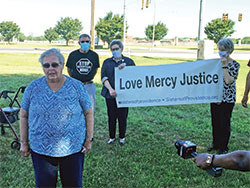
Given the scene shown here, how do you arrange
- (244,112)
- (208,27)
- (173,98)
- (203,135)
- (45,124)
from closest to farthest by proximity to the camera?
(45,124) → (173,98) → (203,135) → (244,112) → (208,27)

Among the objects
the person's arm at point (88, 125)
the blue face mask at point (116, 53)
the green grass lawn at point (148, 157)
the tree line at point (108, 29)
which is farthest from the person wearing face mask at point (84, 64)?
the tree line at point (108, 29)

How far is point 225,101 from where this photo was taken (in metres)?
4.55

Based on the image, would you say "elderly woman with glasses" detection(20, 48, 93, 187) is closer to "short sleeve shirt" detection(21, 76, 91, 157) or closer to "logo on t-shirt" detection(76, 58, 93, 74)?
"short sleeve shirt" detection(21, 76, 91, 157)

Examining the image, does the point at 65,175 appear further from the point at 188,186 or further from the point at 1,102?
the point at 1,102

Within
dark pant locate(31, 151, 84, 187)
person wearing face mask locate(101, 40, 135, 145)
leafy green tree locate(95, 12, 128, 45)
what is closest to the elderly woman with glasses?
dark pant locate(31, 151, 84, 187)

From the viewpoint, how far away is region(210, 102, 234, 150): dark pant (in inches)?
181

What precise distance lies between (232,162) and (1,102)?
7590 mm

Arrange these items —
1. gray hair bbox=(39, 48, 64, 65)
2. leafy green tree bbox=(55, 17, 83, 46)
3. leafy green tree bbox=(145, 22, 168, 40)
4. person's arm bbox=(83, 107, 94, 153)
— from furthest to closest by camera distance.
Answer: leafy green tree bbox=(145, 22, 168, 40) < leafy green tree bbox=(55, 17, 83, 46) < person's arm bbox=(83, 107, 94, 153) < gray hair bbox=(39, 48, 64, 65)

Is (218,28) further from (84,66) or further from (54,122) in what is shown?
(54,122)

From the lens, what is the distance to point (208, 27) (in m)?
51.6

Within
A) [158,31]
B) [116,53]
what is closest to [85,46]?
[116,53]

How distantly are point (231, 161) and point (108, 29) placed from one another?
173 feet

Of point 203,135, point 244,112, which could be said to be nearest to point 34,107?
point 203,135

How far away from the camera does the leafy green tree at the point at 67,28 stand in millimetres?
63625
